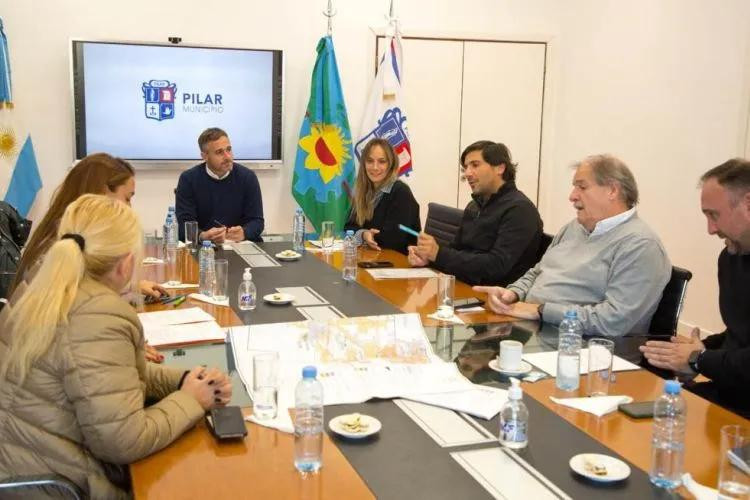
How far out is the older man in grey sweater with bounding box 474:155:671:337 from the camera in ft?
8.20

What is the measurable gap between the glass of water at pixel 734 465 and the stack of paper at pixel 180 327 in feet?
4.51

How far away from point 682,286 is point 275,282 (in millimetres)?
1492

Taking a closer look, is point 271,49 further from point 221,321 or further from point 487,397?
point 487,397

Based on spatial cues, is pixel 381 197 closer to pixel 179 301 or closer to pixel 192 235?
pixel 192 235

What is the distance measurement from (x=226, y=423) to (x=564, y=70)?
5.11m

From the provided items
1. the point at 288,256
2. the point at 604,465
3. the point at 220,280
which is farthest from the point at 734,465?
the point at 288,256

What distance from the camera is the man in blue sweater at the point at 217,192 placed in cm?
444

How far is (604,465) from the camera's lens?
4.73ft

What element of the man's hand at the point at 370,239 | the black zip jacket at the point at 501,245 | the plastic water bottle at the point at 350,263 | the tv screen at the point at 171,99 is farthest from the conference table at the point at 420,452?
the tv screen at the point at 171,99

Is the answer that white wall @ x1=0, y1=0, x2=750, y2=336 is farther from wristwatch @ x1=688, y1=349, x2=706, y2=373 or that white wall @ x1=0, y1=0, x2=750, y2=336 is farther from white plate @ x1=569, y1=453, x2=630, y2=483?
white plate @ x1=569, y1=453, x2=630, y2=483

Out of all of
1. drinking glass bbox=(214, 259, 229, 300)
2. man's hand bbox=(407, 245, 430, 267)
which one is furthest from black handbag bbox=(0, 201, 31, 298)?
man's hand bbox=(407, 245, 430, 267)

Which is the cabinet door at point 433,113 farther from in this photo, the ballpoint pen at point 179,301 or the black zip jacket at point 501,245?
the ballpoint pen at point 179,301

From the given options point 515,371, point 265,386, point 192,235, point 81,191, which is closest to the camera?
point 265,386

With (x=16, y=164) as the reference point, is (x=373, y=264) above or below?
below
